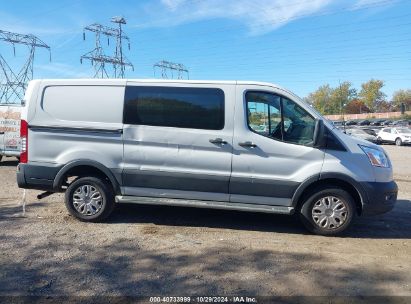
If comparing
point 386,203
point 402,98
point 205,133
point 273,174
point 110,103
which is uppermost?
point 402,98

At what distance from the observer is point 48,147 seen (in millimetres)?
6320

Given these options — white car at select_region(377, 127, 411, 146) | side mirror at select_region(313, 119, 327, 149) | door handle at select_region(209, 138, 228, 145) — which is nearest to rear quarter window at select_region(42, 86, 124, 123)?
door handle at select_region(209, 138, 228, 145)

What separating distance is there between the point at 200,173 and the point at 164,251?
1.31 metres

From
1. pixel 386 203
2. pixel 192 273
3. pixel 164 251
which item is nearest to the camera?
pixel 192 273

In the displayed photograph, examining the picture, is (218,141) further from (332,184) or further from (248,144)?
(332,184)

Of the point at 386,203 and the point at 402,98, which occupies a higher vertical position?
the point at 402,98

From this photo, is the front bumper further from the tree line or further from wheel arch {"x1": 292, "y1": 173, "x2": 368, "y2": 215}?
the tree line

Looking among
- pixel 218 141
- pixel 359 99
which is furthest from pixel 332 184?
pixel 359 99

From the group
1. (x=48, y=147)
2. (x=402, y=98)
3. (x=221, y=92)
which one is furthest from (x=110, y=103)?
(x=402, y=98)

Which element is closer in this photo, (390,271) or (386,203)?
(390,271)

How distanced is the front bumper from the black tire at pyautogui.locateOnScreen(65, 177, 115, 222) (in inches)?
141

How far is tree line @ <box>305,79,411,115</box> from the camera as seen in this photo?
11806cm

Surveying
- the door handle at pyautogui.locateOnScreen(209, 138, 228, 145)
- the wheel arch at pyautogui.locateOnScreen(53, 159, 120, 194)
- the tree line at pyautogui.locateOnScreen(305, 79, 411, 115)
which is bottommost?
the wheel arch at pyautogui.locateOnScreen(53, 159, 120, 194)

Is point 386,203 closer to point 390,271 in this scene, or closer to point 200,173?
point 390,271
